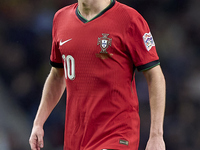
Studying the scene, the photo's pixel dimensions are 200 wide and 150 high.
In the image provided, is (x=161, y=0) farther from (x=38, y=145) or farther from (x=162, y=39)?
(x=38, y=145)

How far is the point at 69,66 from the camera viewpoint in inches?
113

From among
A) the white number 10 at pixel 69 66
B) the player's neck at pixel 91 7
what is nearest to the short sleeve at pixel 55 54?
the white number 10 at pixel 69 66

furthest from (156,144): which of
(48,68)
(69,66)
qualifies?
(48,68)

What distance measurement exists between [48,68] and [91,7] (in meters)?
3.24

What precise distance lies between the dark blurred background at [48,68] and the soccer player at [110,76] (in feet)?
9.44

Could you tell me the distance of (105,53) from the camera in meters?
2.69

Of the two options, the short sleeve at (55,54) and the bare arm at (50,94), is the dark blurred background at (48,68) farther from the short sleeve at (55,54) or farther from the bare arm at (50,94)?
the short sleeve at (55,54)

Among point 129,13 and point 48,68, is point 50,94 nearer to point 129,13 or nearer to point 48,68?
point 129,13

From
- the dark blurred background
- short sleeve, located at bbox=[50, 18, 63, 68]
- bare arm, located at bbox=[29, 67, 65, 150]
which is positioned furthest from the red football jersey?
the dark blurred background

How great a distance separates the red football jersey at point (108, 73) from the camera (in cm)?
268

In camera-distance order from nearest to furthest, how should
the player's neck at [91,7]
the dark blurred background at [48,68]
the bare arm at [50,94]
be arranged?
the player's neck at [91,7]
the bare arm at [50,94]
the dark blurred background at [48,68]

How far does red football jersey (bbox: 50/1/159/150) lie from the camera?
2.68 meters

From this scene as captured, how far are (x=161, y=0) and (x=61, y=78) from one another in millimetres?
3066

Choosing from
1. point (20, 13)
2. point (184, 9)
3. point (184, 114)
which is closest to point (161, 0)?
point (184, 9)
